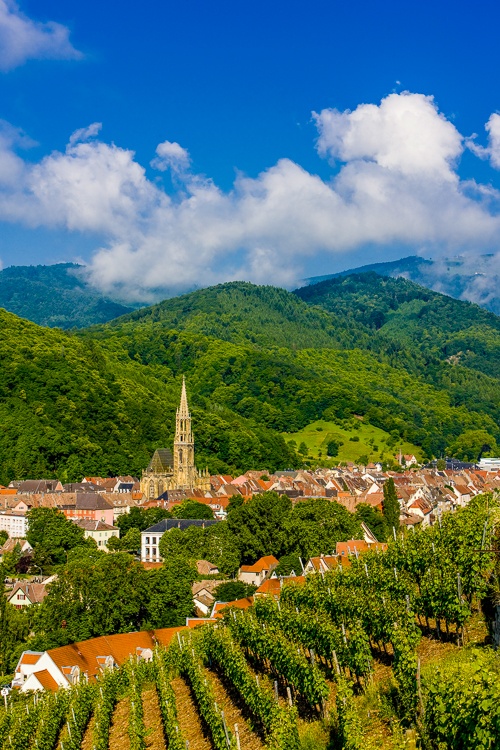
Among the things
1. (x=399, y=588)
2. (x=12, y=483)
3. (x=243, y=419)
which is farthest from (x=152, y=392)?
(x=399, y=588)

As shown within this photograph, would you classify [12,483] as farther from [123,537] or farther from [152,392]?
[152,392]

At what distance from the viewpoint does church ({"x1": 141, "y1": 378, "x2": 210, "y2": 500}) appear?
11444 cm

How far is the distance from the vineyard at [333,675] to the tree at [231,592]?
56.0ft

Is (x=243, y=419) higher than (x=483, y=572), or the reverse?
(x=243, y=419)

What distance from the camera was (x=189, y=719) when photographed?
936 inches

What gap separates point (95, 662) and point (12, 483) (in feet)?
251

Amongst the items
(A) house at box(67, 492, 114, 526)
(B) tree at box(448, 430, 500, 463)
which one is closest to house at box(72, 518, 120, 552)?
(A) house at box(67, 492, 114, 526)

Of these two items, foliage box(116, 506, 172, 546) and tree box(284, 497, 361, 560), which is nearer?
tree box(284, 497, 361, 560)

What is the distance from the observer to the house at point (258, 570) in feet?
186

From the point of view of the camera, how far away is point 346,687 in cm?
1775

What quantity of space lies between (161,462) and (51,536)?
44.4m

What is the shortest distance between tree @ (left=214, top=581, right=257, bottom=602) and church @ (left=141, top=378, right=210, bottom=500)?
63825 mm

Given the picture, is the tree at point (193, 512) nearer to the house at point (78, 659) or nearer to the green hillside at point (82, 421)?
the green hillside at point (82, 421)

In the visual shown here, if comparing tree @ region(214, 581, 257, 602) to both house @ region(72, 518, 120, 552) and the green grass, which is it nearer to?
house @ region(72, 518, 120, 552)
